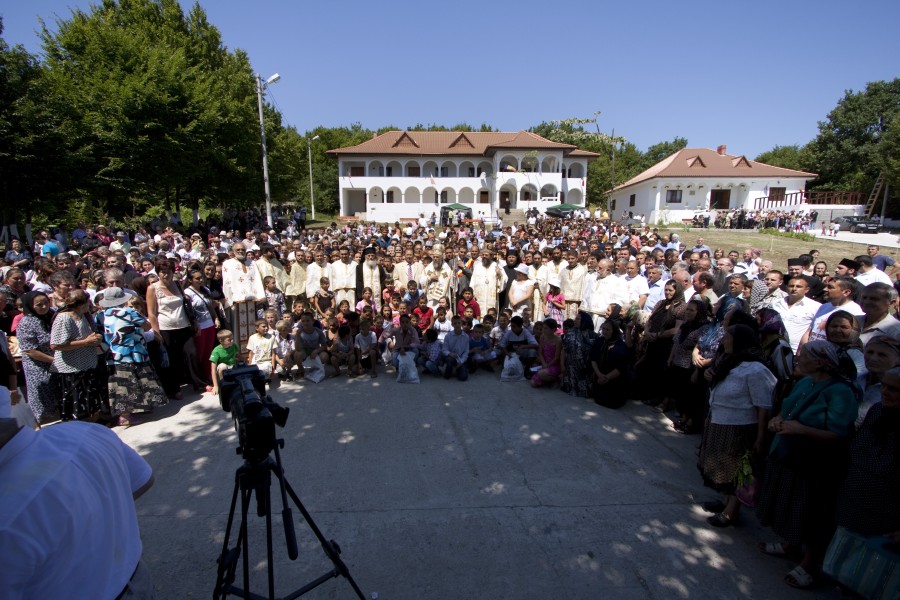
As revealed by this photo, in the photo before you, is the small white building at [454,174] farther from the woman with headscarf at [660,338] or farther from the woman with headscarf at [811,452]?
the woman with headscarf at [811,452]

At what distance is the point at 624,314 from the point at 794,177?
43.3 metres

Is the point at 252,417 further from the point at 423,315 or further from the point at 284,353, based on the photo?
the point at 423,315

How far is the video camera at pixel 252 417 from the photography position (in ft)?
6.33

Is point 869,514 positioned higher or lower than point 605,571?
higher

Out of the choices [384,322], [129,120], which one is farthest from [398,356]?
[129,120]

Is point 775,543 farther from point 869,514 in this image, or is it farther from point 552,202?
point 552,202

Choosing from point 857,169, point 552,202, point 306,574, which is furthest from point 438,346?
point 857,169

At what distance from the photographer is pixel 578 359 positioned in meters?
6.14

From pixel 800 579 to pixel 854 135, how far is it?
54.3m

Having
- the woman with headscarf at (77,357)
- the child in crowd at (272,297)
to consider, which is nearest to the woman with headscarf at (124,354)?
the woman with headscarf at (77,357)

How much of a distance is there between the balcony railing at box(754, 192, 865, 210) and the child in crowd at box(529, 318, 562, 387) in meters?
41.5

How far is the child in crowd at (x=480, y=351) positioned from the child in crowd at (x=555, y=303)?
1836 millimetres

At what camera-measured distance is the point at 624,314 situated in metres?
7.10

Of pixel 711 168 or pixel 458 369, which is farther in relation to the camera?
pixel 711 168
